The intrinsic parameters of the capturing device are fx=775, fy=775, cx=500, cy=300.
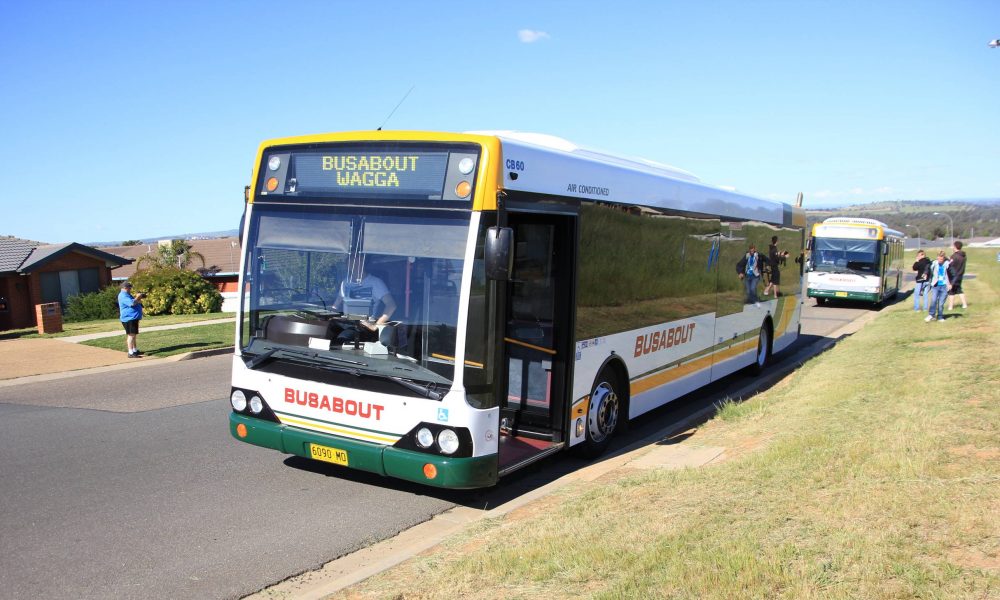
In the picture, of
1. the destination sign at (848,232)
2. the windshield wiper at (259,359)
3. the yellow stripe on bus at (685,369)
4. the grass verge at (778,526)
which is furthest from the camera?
the destination sign at (848,232)

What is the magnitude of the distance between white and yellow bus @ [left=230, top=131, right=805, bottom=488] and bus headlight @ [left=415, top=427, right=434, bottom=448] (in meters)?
0.02

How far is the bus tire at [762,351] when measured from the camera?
13.6 metres

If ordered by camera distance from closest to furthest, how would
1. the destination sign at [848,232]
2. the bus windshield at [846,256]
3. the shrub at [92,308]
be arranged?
the bus windshield at [846,256]
the destination sign at [848,232]
the shrub at [92,308]

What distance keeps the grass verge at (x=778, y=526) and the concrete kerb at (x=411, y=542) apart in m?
0.21

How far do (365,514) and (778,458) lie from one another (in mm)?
3669

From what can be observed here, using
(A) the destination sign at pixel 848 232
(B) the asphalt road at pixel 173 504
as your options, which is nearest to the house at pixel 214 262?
(A) the destination sign at pixel 848 232

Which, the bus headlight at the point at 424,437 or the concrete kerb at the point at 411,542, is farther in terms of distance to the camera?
the bus headlight at the point at 424,437

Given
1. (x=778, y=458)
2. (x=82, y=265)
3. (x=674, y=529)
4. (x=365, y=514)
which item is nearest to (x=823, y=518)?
(x=674, y=529)

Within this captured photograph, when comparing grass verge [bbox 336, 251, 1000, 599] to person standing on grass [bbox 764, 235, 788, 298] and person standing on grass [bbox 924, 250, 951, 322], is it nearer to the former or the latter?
person standing on grass [bbox 764, 235, 788, 298]

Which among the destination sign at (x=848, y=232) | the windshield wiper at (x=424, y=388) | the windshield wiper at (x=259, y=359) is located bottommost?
the windshield wiper at (x=424, y=388)

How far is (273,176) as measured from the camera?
686 cm

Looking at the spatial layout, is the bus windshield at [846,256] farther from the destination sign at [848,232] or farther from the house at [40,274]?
the house at [40,274]

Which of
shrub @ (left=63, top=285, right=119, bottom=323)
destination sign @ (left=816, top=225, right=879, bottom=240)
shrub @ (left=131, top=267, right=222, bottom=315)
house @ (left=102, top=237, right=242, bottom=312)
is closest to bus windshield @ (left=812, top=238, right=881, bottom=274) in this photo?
destination sign @ (left=816, top=225, right=879, bottom=240)

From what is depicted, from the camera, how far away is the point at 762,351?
552 inches
